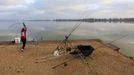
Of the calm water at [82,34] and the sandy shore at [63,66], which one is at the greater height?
the sandy shore at [63,66]

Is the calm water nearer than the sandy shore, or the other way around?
the sandy shore

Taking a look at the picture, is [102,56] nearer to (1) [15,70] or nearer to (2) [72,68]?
(2) [72,68]

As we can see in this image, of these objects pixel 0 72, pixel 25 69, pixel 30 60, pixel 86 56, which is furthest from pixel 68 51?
pixel 0 72

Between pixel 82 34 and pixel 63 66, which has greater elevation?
pixel 63 66

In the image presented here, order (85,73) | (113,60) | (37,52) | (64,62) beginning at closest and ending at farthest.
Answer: (85,73) < (64,62) < (113,60) < (37,52)

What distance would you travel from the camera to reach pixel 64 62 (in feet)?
59.5

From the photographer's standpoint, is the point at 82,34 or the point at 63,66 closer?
the point at 63,66

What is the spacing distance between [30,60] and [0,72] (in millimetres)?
3012

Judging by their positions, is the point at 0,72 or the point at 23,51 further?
the point at 23,51

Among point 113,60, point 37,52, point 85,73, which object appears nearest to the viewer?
point 85,73

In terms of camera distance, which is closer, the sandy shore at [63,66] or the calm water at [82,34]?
the sandy shore at [63,66]

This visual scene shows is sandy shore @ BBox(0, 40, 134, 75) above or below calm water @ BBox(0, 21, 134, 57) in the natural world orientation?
above

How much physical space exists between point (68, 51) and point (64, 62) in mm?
1853

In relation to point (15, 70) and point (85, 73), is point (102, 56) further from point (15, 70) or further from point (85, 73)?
point (15, 70)
